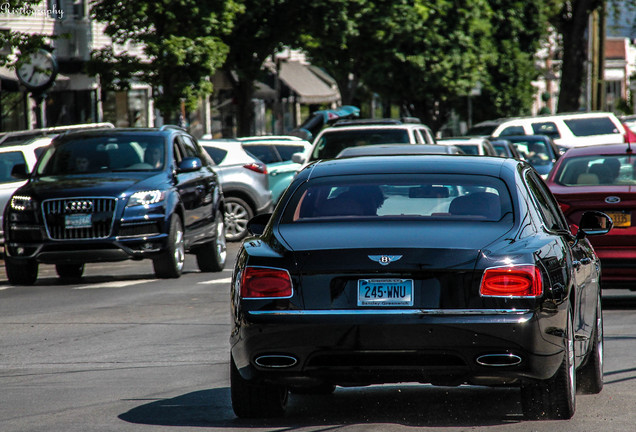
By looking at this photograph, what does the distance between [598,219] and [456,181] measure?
70.0 inches

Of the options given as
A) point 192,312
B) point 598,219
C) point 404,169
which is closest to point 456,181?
point 404,169

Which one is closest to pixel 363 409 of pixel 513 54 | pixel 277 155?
pixel 277 155

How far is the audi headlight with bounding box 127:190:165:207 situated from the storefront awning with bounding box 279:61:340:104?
3728 centimetres

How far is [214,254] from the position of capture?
17.6 metres

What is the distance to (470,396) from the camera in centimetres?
805

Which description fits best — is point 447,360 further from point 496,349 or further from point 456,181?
point 456,181

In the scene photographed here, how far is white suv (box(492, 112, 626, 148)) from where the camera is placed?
1380 inches

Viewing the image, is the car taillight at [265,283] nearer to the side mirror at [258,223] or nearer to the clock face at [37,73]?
the side mirror at [258,223]

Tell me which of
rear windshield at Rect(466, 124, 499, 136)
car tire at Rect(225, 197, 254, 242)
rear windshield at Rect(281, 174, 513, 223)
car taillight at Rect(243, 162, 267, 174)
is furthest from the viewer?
rear windshield at Rect(466, 124, 499, 136)

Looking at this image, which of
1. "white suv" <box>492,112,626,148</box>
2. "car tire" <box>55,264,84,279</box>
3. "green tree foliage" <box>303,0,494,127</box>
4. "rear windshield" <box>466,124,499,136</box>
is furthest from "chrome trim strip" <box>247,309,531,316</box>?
"rear windshield" <box>466,124,499,136</box>

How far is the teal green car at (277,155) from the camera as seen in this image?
26094 millimetres

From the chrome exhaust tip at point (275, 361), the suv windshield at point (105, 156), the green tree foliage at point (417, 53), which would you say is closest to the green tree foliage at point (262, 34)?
the green tree foliage at point (417, 53)

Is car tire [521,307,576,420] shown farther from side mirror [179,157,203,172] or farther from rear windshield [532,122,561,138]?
rear windshield [532,122,561,138]

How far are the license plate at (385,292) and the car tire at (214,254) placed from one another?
10.9 metres
